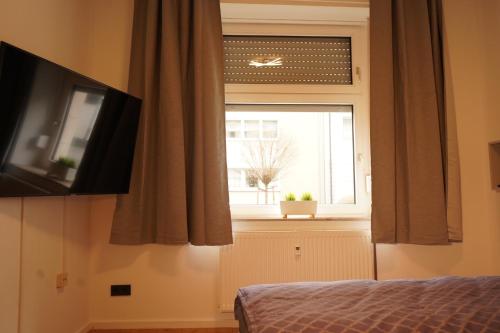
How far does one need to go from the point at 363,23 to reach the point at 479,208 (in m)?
1.82

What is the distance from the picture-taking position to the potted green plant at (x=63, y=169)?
6.05 feet

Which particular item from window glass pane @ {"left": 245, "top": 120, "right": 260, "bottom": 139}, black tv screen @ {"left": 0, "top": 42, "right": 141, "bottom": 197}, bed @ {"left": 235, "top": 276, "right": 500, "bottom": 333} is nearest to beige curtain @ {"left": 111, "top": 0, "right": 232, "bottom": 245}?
black tv screen @ {"left": 0, "top": 42, "right": 141, "bottom": 197}

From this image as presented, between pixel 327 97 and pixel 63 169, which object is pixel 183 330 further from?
pixel 327 97

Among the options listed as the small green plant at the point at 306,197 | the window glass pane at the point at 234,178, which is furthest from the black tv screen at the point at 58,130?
the small green plant at the point at 306,197

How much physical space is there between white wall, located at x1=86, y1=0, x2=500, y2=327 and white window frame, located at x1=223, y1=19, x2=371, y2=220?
436 mm

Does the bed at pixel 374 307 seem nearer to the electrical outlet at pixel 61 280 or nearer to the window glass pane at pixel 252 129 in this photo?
the electrical outlet at pixel 61 280

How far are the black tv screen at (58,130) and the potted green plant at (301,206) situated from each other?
123 centimetres

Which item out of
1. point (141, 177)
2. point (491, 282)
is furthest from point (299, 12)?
point (491, 282)

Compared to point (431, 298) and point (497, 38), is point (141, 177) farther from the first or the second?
point (497, 38)

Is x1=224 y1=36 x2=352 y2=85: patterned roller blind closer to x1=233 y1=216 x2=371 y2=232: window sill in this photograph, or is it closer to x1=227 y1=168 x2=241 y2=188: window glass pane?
x1=227 y1=168 x2=241 y2=188: window glass pane

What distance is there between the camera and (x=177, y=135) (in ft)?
8.19

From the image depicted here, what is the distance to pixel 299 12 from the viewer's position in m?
2.96

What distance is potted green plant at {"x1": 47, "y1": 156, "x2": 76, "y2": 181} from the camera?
184 centimetres

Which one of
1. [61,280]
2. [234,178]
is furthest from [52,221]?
[234,178]
